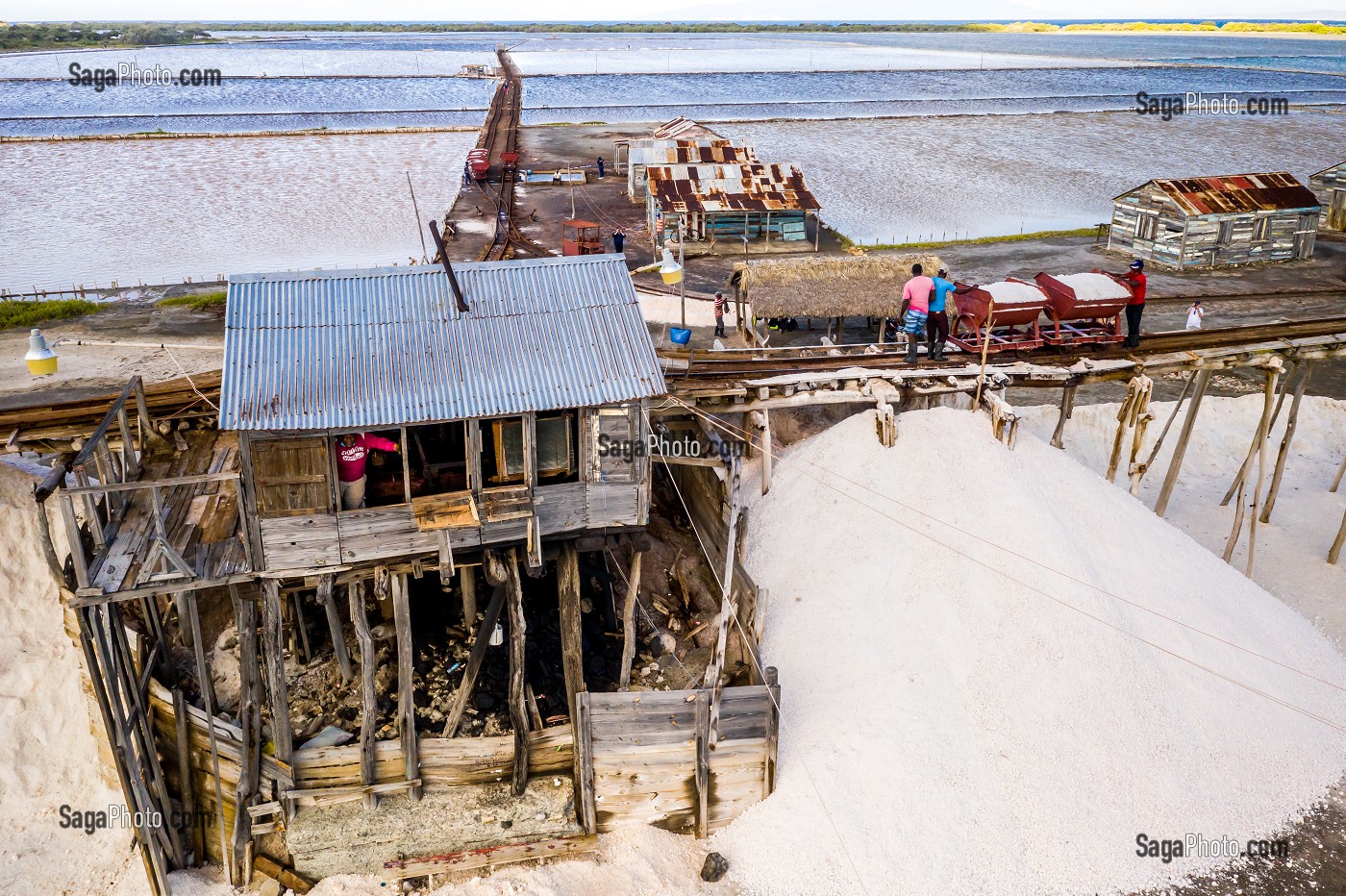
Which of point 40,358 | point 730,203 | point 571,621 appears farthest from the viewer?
point 730,203

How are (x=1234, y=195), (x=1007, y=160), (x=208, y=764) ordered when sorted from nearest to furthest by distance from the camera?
1. (x=208, y=764)
2. (x=1234, y=195)
3. (x=1007, y=160)

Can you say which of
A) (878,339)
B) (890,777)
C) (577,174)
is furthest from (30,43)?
(890,777)

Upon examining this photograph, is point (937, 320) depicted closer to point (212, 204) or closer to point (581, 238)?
point (581, 238)

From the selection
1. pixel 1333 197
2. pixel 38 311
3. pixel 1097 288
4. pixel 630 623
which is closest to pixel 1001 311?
pixel 1097 288

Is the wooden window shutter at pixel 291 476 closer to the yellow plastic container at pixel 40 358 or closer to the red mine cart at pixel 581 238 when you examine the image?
the yellow plastic container at pixel 40 358

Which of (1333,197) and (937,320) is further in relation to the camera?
(1333,197)

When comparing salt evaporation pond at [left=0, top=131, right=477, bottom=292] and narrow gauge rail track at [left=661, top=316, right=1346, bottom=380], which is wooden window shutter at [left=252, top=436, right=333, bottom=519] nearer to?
narrow gauge rail track at [left=661, top=316, right=1346, bottom=380]

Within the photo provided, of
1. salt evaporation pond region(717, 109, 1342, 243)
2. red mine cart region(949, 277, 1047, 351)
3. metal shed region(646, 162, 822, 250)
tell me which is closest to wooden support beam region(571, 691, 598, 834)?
red mine cart region(949, 277, 1047, 351)
